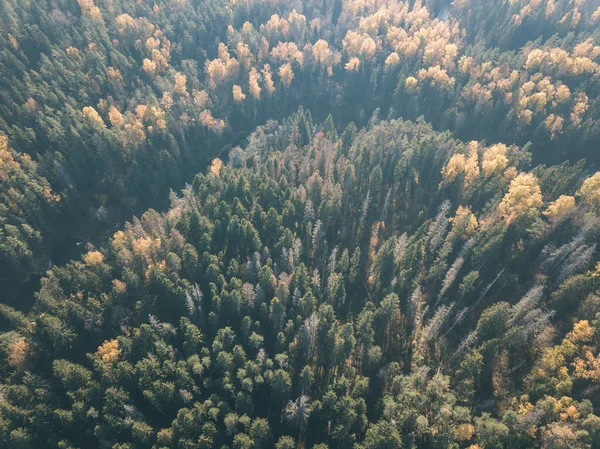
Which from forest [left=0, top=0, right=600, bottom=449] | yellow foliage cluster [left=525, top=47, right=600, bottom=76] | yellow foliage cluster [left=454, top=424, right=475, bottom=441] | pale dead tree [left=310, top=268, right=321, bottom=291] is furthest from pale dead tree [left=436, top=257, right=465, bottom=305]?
yellow foliage cluster [left=525, top=47, right=600, bottom=76]

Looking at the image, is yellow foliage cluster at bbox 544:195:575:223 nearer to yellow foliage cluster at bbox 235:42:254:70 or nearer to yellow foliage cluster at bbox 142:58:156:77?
yellow foliage cluster at bbox 235:42:254:70

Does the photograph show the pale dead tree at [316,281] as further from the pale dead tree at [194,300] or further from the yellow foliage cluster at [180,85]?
the yellow foliage cluster at [180,85]

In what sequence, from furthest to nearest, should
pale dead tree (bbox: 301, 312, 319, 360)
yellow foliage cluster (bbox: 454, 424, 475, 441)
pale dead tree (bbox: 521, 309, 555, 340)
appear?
pale dead tree (bbox: 301, 312, 319, 360) < pale dead tree (bbox: 521, 309, 555, 340) < yellow foliage cluster (bbox: 454, 424, 475, 441)

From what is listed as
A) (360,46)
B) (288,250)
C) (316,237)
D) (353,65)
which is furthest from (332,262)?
(360,46)

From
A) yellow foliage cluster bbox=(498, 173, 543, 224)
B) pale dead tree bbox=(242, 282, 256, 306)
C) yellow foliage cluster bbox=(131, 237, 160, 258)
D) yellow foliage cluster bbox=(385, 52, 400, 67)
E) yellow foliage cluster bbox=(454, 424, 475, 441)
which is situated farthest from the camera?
yellow foliage cluster bbox=(385, 52, 400, 67)

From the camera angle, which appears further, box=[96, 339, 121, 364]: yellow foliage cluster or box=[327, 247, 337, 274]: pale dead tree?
box=[327, 247, 337, 274]: pale dead tree

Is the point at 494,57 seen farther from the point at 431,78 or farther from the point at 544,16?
the point at 544,16

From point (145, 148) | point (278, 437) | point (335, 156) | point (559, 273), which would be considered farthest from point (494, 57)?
point (278, 437)
